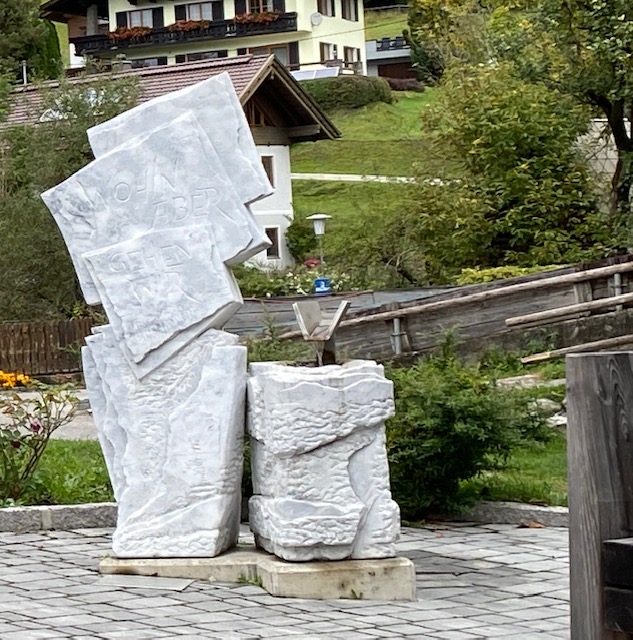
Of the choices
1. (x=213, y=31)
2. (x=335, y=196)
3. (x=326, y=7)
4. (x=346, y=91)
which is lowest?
(x=335, y=196)

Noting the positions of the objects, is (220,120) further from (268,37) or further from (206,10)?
(206,10)

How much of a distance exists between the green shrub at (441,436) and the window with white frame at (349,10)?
204 ft

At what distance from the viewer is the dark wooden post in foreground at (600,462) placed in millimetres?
3436

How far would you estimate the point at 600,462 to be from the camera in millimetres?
3459

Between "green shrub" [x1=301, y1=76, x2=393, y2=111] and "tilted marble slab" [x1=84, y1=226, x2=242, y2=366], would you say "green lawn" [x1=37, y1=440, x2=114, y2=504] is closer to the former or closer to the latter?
"tilted marble slab" [x1=84, y1=226, x2=242, y2=366]

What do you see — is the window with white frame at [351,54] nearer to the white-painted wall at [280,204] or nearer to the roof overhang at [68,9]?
the roof overhang at [68,9]

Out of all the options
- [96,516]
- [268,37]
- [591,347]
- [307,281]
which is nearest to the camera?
[96,516]

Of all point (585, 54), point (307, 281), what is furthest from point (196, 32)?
point (585, 54)

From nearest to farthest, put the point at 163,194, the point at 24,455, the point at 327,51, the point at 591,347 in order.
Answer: the point at 163,194 < the point at 24,455 < the point at 591,347 < the point at 327,51

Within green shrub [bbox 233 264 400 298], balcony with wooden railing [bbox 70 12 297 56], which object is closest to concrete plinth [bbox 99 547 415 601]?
green shrub [bbox 233 264 400 298]

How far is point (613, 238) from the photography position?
25547 mm

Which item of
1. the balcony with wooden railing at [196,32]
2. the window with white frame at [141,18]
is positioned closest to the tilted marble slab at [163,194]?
the balcony with wooden railing at [196,32]

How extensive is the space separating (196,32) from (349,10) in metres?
9.73

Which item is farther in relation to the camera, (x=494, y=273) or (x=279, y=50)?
(x=279, y=50)
